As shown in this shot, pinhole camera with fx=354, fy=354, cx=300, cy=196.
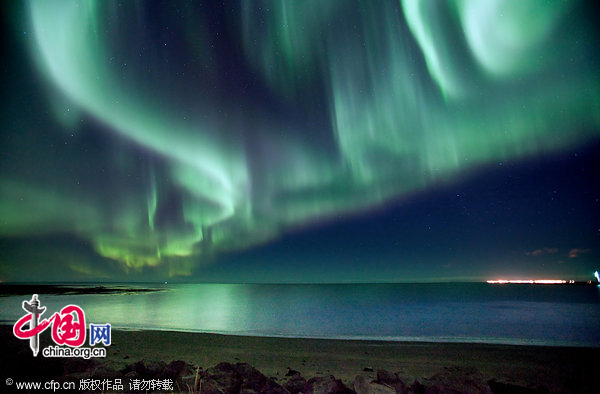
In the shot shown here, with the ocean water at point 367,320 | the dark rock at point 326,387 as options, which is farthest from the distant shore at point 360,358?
the ocean water at point 367,320

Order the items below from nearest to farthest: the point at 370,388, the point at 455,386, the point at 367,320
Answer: the point at 370,388
the point at 455,386
the point at 367,320

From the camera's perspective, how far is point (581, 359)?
50.8 feet

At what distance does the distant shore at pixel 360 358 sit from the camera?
11.6m

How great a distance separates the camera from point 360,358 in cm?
1526

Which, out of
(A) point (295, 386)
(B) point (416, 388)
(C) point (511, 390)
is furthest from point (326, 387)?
(C) point (511, 390)

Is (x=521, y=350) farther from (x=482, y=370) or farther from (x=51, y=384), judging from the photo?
(x=51, y=384)

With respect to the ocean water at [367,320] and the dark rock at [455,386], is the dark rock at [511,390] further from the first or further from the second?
the ocean water at [367,320]

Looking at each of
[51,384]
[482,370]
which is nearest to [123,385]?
[51,384]

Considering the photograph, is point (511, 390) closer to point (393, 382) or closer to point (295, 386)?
point (393, 382)

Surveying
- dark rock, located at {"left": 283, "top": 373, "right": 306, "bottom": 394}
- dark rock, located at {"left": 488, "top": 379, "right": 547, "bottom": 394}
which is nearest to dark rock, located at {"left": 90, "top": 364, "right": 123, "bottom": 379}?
dark rock, located at {"left": 283, "top": 373, "right": 306, "bottom": 394}

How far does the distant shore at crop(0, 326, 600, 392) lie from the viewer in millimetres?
11641

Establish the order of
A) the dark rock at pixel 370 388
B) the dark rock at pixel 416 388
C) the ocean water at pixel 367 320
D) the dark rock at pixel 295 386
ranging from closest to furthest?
Answer: the dark rock at pixel 370 388 < the dark rock at pixel 416 388 < the dark rock at pixel 295 386 < the ocean water at pixel 367 320

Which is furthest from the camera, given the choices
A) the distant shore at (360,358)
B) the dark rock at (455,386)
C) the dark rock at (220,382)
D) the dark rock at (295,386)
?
the distant shore at (360,358)

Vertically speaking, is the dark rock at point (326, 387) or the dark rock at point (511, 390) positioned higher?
the dark rock at point (326, 387)
